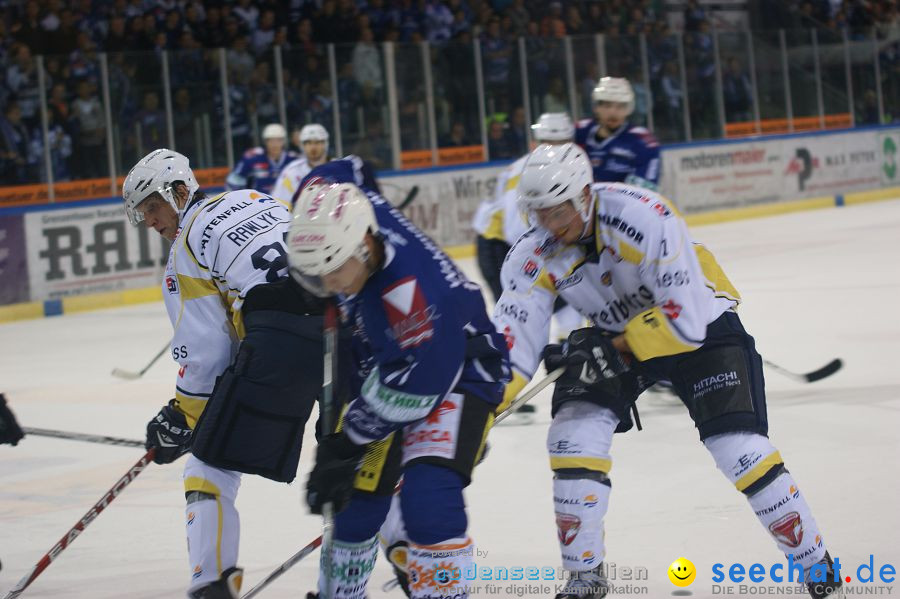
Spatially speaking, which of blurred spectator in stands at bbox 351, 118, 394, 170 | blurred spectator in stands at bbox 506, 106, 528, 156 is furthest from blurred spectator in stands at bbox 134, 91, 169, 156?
blurred spectator in stands at bbox 506, 106, 528, 156

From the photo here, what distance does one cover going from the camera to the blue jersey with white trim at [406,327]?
2443 millimetres

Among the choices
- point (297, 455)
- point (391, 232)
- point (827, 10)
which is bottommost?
point (297, 455)

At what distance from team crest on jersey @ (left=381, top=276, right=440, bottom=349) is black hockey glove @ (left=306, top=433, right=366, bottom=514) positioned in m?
0.29

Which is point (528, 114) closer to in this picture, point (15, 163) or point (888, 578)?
point (15, 163)

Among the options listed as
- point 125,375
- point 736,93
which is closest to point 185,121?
point 125,375

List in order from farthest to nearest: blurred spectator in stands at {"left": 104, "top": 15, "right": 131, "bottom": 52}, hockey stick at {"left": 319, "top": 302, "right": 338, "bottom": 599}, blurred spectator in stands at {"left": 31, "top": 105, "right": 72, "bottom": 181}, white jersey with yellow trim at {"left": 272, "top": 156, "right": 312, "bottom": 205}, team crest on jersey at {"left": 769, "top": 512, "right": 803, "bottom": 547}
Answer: blurred spectator in stands at {"left": 104, "top": 15, "right": 131, "bottom": 52} → blurred spectator in stands at {"left": 31, "top": 105, "right": 72, "bottom": 181} → white jersey with yellow trim at {"left": 272, "top": 156, "right": 312, "bottom": 205} → team crest on jersey at {"left": 769, "top": 512, "right": 803, "bottom": 547} → hockey stick at {"left": 319, "top": 302, "right": 338, "bottom": 599}

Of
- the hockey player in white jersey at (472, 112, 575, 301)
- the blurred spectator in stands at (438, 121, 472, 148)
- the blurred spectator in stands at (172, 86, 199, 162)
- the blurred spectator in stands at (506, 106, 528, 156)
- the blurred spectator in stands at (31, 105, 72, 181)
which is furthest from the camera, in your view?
the blurred spectator in stands at (506, 106, 528, 156)

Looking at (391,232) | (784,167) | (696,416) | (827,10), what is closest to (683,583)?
(696,416)

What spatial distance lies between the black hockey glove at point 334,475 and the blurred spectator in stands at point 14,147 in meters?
9.24

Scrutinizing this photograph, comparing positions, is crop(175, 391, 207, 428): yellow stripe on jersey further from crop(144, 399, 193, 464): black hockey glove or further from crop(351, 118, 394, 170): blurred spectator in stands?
crop(351, 118, 394, 170): blurred spectator in stands

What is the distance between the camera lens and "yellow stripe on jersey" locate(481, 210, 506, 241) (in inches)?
256

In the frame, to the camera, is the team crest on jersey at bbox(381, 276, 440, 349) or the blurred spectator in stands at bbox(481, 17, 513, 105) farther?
the blurred spectator in stands at bbox(481, 17, 513, 105)

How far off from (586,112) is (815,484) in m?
11.3

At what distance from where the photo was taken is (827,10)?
2008 centimetres
